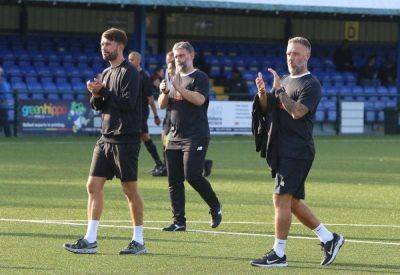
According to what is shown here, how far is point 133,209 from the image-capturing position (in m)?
11.6

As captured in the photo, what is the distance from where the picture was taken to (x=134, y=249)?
11.4 m

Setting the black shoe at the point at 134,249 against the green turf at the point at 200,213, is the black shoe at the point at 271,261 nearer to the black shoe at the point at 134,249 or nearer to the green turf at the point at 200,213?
the green turf at the point at 200,213

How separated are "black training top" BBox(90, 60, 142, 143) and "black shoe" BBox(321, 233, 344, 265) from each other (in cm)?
210

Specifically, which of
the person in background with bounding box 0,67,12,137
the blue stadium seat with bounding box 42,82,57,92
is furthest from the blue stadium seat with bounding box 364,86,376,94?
the person in background with bounding box 0,67,12,137

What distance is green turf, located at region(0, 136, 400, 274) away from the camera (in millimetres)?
10945

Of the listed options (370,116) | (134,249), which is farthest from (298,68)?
(370,116)

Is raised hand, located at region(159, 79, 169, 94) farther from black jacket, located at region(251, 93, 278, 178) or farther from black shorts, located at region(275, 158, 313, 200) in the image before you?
black shorts, located at region(275, 158, 313, 200)

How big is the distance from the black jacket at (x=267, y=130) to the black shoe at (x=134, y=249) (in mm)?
1511

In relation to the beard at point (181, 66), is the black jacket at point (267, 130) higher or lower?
lower

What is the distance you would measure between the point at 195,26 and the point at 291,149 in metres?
34.4

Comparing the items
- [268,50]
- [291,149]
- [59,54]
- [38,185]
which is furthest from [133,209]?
[268,50]

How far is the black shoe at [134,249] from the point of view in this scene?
11395mm

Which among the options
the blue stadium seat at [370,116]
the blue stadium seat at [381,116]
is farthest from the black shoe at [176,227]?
the blue stadium seat at [381,116]

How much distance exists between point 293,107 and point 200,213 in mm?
4934
